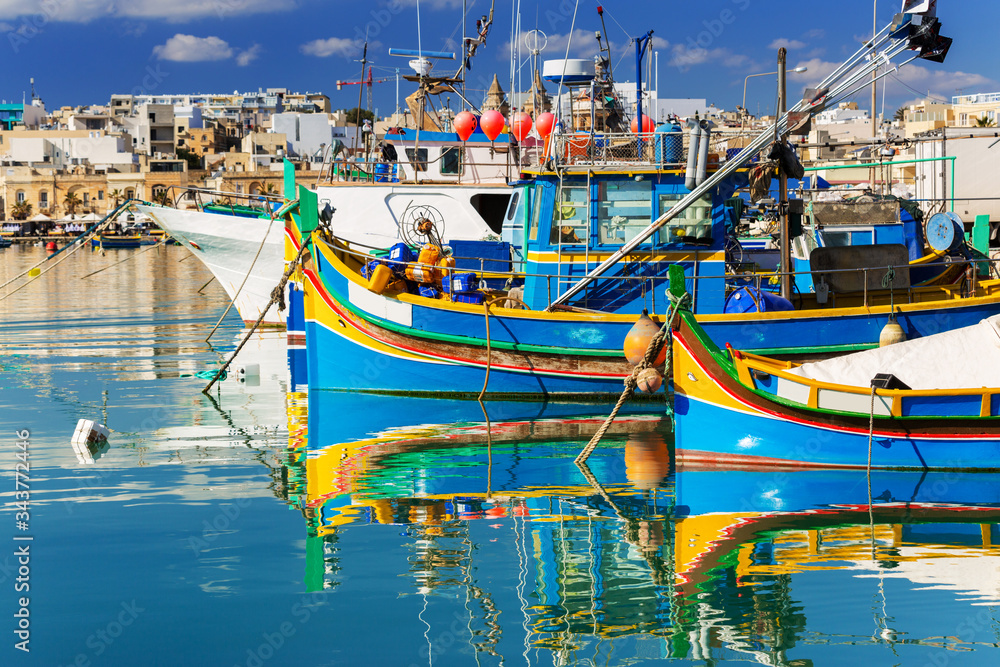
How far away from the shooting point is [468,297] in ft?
45.4

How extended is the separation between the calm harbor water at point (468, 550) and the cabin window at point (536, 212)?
2532 millimetres

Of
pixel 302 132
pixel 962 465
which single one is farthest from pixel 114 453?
pixel 302 132

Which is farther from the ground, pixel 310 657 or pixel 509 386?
pixel 509 386

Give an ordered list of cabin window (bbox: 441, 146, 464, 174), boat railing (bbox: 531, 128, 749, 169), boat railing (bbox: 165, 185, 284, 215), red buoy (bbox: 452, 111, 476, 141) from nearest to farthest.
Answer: boat railing (bbox: 531, 128, 749, 169), boat railing (bbox: 165, 185, 284, 215), red buoy (bbox: 452, 111, 476, 141), cabin window (bbox: 441, 146, 464, 174)

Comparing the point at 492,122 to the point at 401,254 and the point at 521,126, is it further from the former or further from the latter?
the point at 401,254

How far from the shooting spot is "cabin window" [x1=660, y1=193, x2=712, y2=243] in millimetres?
13211

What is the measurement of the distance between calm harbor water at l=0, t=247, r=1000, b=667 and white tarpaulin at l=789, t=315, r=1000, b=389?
1.20 meters

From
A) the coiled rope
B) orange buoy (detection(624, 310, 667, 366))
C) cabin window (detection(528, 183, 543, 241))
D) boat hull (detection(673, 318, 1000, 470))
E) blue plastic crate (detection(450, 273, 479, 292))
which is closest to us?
the coiled rope

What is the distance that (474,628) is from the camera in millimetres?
6176

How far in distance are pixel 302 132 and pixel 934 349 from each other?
9175cm

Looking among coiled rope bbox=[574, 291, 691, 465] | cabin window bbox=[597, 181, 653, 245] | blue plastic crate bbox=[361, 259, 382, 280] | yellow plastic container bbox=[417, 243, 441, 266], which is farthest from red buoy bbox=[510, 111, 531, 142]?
coiled rope bbox=[574, 291, 691, 465]

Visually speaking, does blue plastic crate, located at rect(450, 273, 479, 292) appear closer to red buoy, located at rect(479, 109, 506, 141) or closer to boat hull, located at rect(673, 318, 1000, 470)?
boat hull, located at rect(673, 318, 1000, 470)

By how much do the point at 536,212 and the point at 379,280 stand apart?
239cm

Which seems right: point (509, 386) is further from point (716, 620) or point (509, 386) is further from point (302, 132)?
point (302, 132)
